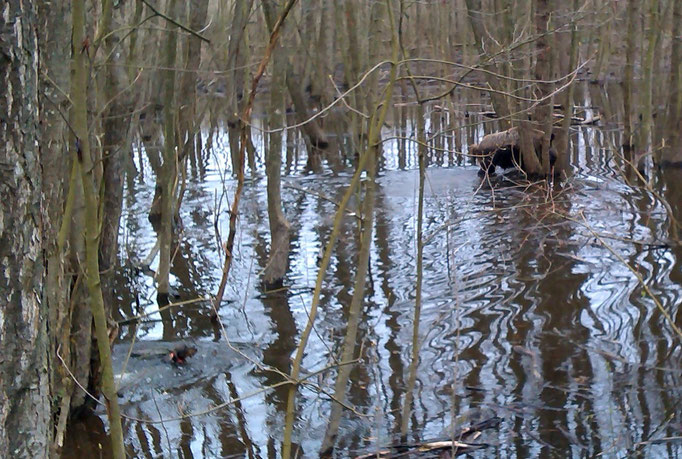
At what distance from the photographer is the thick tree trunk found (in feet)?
5.59

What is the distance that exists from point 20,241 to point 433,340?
5.08 metres

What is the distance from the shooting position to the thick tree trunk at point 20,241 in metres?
1.70

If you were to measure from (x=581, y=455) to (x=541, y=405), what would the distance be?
2.32ft

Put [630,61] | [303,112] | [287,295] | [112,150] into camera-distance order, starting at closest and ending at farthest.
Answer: [112,150]
[287,295]
[630,61]
[303,112]

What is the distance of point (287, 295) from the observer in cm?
791

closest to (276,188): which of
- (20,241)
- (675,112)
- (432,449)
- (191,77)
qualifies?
(191,77)

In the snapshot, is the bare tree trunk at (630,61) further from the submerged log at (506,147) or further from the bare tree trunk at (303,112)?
Result: the bare tree trunk at (303,112)

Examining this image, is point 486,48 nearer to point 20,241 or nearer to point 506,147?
point 506,147

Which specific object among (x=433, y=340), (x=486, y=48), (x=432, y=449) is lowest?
(x=432, y=449)

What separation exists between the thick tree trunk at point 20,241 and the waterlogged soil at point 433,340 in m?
1.52

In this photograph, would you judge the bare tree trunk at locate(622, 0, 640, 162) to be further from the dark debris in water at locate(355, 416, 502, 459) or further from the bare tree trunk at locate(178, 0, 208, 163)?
the dark debris in water at locate(355, 416, 502, 459)

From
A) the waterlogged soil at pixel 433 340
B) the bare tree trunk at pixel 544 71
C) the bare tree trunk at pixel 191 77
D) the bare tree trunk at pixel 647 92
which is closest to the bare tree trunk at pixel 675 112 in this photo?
the bare tree trunk at pixel 647 92

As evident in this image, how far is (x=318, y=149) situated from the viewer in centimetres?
1700

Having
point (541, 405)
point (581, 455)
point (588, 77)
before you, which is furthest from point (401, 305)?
point (588, 77)
